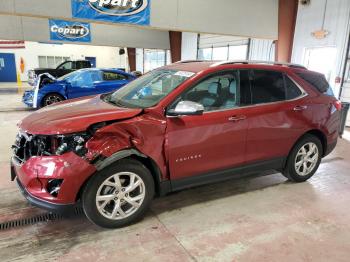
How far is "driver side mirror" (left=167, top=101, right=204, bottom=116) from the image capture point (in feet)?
8.41

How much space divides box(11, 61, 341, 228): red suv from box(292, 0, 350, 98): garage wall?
621cm

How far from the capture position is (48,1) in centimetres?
647

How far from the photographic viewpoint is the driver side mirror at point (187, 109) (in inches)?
101

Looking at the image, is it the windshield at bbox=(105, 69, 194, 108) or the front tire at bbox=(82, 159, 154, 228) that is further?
the windshield at bbox=(105, 69, 194, 108)

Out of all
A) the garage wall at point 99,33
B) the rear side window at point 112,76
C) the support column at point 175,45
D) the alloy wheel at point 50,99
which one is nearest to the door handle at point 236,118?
the rear side window at point 112,76

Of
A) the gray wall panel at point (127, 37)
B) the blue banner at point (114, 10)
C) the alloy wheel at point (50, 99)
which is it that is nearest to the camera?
the blue banner at point (114, 10)

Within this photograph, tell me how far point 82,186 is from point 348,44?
8994mm

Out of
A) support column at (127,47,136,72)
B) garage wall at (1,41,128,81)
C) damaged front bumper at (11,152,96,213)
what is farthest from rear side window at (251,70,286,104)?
garage wall at (1,41,128,81)

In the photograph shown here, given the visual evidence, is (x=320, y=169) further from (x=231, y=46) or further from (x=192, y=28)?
(x=231, y=46)

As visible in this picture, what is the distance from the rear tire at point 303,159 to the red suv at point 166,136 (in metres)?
0.02

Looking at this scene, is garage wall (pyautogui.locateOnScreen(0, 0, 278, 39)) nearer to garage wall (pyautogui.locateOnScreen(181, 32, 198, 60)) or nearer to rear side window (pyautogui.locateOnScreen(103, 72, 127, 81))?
rear side window (pyautogui.locateOnScreen(103, 72, 127, 81))

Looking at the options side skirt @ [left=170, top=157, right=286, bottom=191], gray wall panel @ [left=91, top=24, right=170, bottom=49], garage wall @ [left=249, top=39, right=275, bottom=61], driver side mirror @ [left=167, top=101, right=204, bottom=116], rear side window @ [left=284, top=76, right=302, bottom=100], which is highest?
gray wall panel @ [left=91, top=24, right=170, bottom=49]

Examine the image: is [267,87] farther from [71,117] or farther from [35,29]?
[35,29]

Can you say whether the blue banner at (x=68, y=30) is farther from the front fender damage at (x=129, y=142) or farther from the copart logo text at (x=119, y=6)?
the front fender damage at (x=129, y=142)
